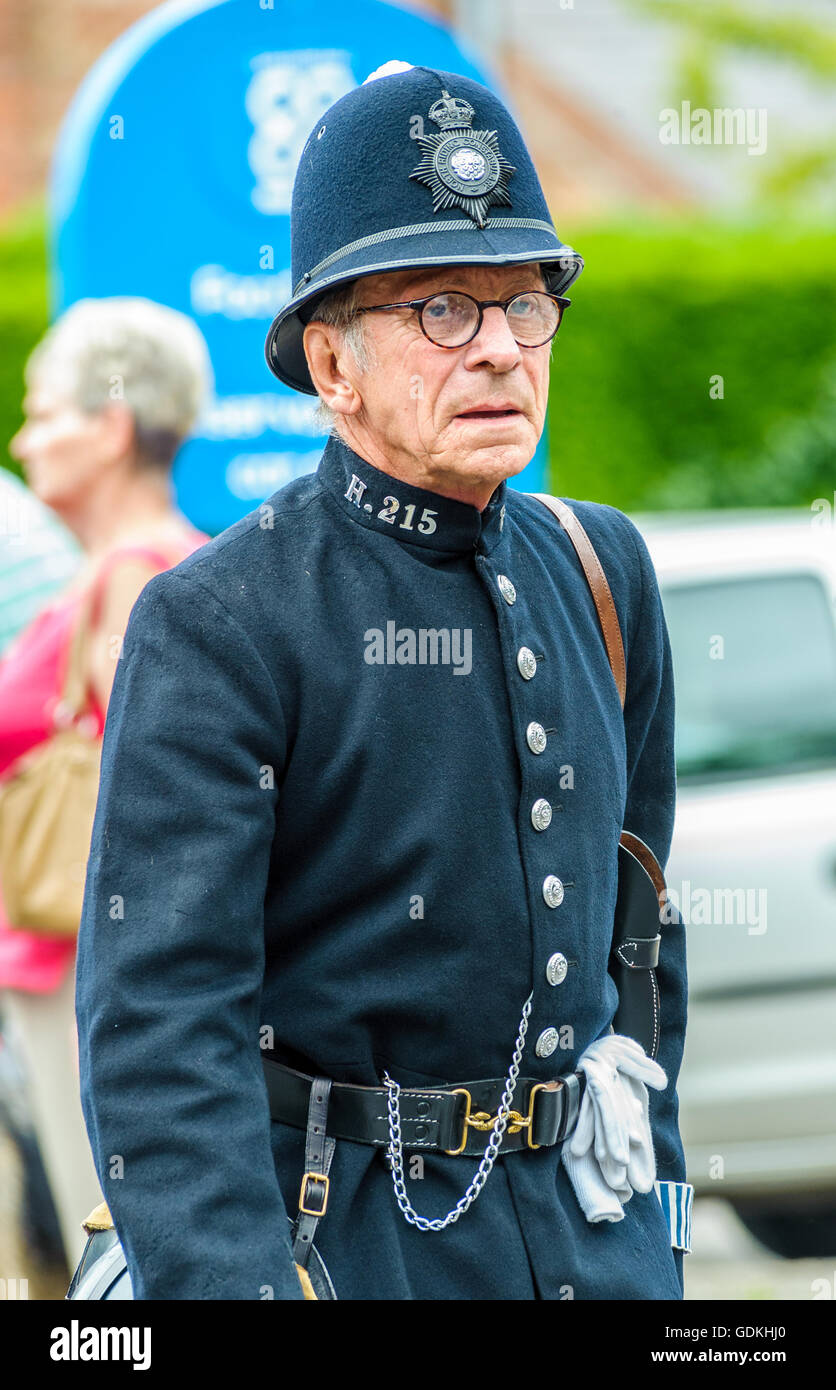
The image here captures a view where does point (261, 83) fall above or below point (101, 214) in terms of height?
above

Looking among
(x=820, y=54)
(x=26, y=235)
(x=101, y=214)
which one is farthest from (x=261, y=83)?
(x=820, y=54)

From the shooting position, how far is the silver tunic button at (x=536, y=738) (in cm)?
191

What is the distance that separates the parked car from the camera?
4.37 metres

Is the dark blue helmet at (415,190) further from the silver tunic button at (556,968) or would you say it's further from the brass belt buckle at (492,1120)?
the brass belt buckle at (492,1120)

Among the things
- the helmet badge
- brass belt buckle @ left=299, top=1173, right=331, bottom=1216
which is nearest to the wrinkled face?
the helmet badge

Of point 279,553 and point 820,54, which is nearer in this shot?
point 279,553

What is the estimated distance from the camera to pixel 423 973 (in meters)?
1.82

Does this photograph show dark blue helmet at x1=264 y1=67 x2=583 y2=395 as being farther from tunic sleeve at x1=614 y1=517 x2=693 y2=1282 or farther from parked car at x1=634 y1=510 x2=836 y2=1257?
parked car at x1=634 y1=510 x2=836 y2=1257

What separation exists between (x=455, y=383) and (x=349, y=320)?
0.14 m

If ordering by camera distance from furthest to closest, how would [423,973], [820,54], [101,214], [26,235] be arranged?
[820,54] < [26,235] < [101,214] < [423,973]

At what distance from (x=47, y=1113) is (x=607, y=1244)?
6.49 feet

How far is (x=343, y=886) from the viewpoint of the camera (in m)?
1.82

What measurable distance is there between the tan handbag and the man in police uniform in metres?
1.51

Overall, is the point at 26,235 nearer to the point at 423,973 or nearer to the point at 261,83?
the point at 261,83
